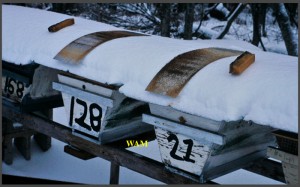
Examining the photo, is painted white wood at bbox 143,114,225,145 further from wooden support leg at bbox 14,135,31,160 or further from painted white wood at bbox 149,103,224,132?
wooden support leg at bbox 14,135,31,160

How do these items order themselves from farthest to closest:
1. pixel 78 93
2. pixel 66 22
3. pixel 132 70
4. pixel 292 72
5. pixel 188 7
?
pixel 188 7 → pixel 66 22 → pixel 78 93 → pixel 132 70 → pixel 292 72

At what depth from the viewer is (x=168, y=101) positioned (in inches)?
87.8

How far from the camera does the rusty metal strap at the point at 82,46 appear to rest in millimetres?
2822

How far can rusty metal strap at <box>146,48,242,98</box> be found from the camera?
89.7 inches

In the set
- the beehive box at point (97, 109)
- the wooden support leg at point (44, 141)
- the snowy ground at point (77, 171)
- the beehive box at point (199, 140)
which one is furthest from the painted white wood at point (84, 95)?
the wooden support leg at point (44, 141)

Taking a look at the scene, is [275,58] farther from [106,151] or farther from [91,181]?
[91,181]

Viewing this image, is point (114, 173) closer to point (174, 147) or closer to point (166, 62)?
point (174, 147)

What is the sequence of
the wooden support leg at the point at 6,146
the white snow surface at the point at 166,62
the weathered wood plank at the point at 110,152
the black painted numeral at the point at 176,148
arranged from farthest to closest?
the wooden support leg at the point at 6,146 < the weathered wood plank at the point at 110,152 < the black painted numeral at the point at 176,148 < the white snow surface at the point at 166,62

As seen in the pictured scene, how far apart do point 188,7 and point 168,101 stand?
5089mm

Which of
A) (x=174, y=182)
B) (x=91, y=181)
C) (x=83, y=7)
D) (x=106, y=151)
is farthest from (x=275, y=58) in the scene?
(x=83, y=7)

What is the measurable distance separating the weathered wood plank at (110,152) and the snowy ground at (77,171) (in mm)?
1037

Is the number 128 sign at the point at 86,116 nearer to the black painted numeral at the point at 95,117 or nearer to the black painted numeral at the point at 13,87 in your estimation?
the black painted numeral at the point at 95,117

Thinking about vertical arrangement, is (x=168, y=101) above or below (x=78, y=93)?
above

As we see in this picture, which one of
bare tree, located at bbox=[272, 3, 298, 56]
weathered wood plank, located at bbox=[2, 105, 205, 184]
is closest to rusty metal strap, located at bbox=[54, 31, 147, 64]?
weathered wood plank, located at bbox=[2, 105, 205, 184]
